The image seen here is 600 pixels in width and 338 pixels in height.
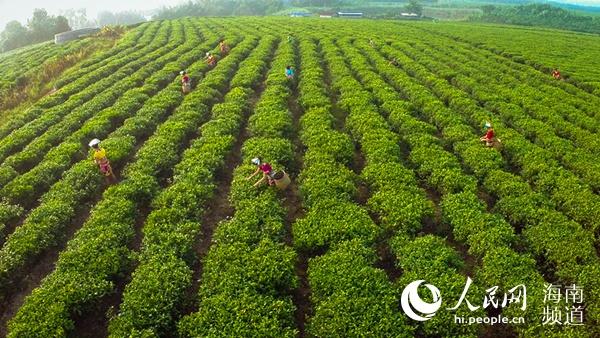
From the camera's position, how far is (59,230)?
1502 centimetres

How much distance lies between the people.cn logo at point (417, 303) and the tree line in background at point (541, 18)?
91159mm

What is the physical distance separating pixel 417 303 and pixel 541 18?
10163 cm

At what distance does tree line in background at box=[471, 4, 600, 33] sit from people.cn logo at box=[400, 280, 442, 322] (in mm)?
91159

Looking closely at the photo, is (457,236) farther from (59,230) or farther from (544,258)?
(59,230)

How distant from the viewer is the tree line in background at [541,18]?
277 feet

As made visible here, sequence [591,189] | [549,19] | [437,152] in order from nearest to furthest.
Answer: [591,189] → [437,152] → [549,19]

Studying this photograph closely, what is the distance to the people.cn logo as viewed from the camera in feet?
34.4

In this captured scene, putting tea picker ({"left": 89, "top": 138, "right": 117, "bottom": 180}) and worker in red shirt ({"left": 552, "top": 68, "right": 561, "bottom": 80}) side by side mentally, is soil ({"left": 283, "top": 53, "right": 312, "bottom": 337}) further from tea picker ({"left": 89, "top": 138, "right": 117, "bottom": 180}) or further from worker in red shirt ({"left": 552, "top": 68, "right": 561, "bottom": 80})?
worker in red shirt ({"left": 552, "top": 68, "right": 561, "bottom": 80})

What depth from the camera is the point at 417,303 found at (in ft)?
35.3

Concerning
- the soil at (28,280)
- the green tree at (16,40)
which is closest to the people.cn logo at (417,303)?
the soil at (28,280)

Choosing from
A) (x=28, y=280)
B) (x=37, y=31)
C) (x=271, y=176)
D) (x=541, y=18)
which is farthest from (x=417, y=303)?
(x=37, y=31)

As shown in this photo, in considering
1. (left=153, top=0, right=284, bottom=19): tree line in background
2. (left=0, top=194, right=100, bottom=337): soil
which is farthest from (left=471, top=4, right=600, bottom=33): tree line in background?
(left=0, top=194, right=100, bottom=337): soil

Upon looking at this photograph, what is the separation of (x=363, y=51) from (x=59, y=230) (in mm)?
33351

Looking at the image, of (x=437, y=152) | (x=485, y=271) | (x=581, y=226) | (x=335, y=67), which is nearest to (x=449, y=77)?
(x=335, y=67)
